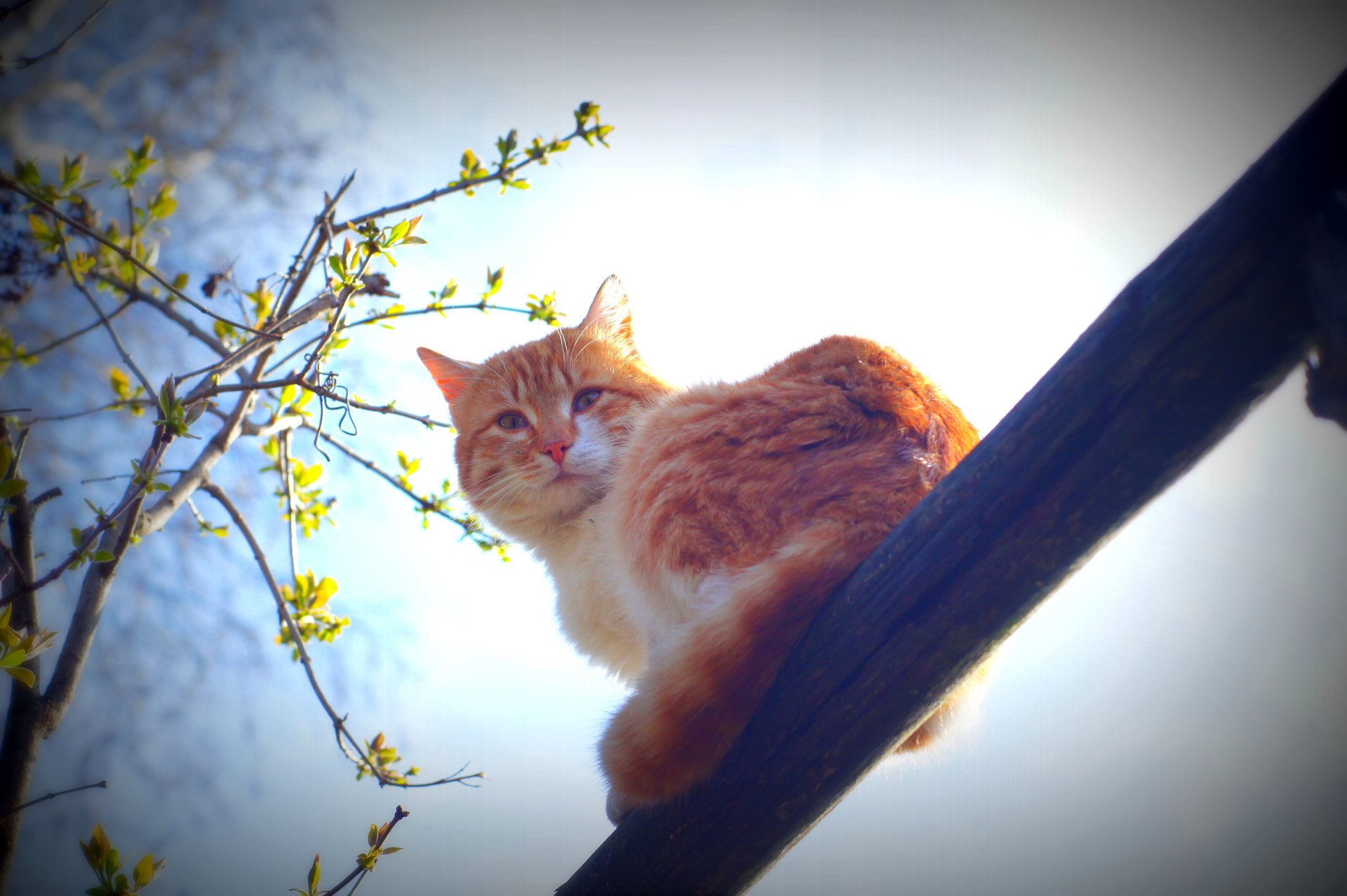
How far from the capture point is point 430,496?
212cm

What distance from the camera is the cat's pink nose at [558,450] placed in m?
2.06

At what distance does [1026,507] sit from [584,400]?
1637mm

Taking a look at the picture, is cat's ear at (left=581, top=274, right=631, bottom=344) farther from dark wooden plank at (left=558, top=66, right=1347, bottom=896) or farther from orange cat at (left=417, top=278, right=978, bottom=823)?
dark wooden plank at (left=558, top=66, right=1347, bottom=896)

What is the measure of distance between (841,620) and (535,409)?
1495 millimetres

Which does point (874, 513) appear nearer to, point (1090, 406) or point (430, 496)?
point (1090, 406)

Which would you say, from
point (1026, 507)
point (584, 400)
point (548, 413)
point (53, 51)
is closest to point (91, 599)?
point (53, 51)

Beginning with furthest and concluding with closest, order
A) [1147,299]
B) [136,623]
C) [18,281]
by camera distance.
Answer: [136,623], [18,281], [1147,299]

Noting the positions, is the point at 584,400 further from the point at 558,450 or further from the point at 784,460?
the point at 784,460

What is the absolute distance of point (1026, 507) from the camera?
0.91 meters

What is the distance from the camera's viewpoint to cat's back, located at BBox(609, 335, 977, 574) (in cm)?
129

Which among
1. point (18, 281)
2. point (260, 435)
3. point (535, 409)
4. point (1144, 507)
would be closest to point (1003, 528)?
point (1144, 507)

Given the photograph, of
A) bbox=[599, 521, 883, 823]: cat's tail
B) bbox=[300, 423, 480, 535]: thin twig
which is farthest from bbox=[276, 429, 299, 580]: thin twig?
bbox=[599, 521, 883, 823]: cat's tail

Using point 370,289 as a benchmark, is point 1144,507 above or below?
below

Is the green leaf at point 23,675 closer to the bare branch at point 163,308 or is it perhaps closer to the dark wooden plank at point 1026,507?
the bare branch at point 163,308
